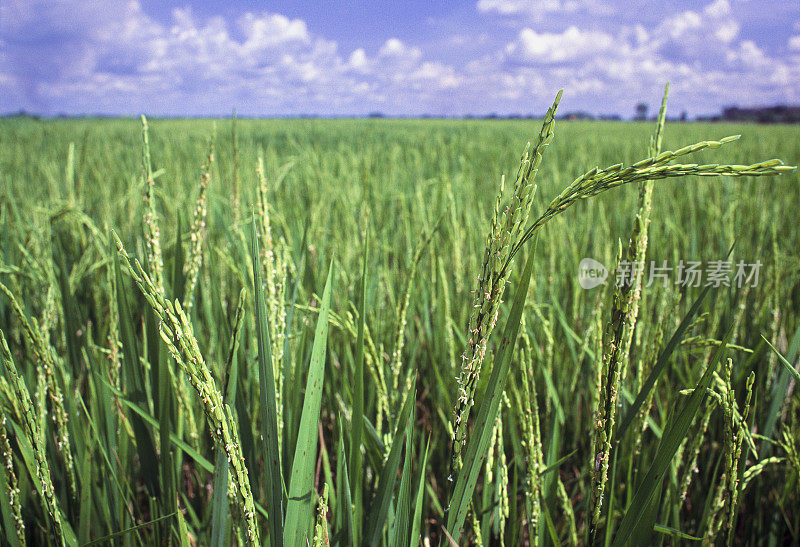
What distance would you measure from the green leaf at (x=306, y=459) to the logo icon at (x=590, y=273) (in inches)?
44.8

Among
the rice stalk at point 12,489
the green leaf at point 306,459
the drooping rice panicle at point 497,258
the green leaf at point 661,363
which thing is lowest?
the rice stalk at point 12,489

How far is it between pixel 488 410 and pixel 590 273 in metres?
1.24

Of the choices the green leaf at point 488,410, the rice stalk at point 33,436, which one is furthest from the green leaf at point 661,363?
the rice stalk at point 33,436

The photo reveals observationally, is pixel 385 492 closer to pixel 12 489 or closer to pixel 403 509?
pixel 403 509

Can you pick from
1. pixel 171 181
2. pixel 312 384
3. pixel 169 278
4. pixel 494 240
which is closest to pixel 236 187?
pixel 169 278

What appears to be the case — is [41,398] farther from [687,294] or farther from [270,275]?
[687,294]

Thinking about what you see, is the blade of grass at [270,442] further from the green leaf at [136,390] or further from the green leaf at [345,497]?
the green leaf at [136,390]

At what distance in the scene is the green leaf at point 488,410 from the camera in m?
0.43

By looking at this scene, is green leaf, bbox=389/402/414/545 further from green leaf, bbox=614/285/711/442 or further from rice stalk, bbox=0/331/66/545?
rice stalk, bbox=0/331/66/545

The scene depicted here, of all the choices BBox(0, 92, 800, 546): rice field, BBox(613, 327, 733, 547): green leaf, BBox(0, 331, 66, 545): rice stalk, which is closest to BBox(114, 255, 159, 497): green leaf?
BBox(0, 92, 800, 546): rice field

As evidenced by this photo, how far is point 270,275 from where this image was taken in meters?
0.59

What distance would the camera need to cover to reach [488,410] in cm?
44

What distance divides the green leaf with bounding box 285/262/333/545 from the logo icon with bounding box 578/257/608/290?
1.14 m

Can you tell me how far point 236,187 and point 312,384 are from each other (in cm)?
95
